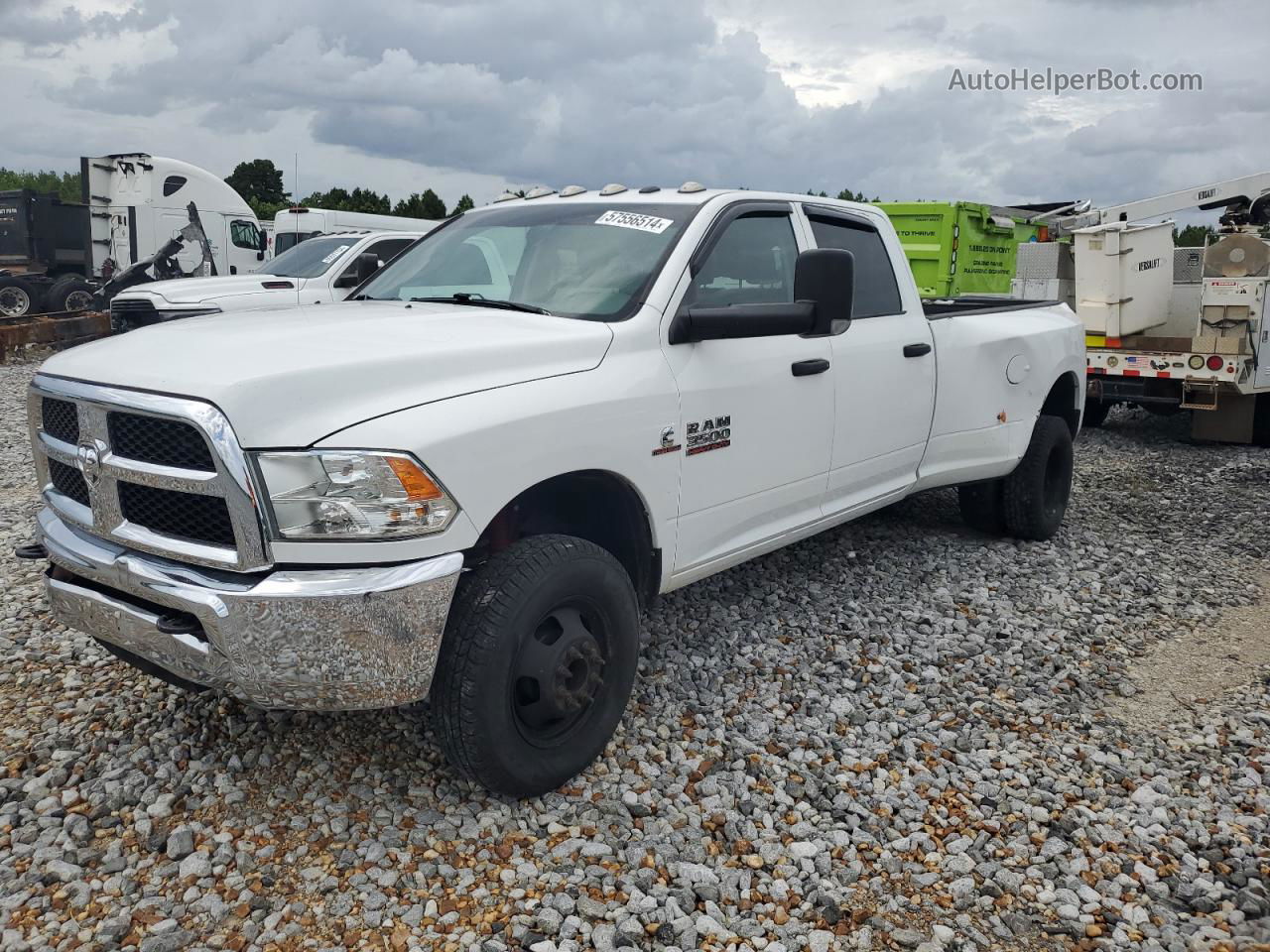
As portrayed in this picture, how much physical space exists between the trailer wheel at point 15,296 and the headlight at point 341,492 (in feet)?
68.3

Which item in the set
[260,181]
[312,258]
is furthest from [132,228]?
[260,181]

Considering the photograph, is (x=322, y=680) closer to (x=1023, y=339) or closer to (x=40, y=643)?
(x=40, y=643)

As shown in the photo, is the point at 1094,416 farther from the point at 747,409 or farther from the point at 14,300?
the point at 14,300

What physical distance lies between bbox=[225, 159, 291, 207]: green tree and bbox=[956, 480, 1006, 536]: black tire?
154ft

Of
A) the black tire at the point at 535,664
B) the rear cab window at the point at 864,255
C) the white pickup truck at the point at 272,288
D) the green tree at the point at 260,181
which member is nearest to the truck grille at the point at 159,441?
the black tire at the point at 535,664

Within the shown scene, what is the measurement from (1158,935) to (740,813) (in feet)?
3.85

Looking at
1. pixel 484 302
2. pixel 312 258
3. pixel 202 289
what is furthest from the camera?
pixel 312 258

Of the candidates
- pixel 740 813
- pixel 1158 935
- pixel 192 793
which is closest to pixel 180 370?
pixel 192 793

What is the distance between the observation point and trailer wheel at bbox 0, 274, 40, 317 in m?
20.1

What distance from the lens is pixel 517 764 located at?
3.03 m

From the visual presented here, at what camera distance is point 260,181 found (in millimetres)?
48438

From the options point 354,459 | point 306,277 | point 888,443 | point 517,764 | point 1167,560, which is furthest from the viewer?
point 306,277

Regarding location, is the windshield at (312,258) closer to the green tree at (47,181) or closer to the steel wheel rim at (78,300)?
the steel wheel rim at (78,300)

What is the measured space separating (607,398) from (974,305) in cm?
371
